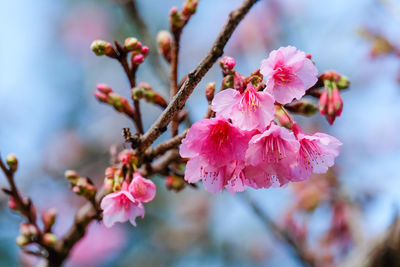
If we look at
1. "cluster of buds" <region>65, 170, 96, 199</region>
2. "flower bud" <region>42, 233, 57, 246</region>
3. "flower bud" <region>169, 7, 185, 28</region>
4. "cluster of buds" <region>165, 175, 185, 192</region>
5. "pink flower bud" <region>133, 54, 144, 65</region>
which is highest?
"flower bud" <region>169, 7, 185, 28</region>

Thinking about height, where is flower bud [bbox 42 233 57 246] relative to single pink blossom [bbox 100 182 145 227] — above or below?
below

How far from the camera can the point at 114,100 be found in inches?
64.1

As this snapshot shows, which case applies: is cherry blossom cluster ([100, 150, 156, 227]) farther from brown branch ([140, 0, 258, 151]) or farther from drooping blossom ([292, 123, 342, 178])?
drooping blossom ([292, 123, 342, 178])

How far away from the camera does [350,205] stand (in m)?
3.34

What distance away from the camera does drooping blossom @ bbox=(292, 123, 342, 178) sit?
139 cm

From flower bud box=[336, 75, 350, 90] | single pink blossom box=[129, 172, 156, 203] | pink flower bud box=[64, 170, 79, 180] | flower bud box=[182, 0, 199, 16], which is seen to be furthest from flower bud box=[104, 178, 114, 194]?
flower bud box=[336, 75, 350, 90]

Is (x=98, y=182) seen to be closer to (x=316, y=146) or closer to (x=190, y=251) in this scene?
(x=190, y=251)

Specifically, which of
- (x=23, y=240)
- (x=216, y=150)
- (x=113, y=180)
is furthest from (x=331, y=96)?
(x=23, y=240)

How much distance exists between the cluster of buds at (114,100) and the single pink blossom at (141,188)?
322 millimetres

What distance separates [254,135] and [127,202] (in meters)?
0.54

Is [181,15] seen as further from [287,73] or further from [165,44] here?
[287,73]

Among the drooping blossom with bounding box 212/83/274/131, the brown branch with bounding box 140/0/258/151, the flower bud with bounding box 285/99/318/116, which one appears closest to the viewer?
the brown branch with bounding box 140/0/258/151

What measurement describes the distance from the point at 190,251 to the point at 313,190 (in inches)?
89.6

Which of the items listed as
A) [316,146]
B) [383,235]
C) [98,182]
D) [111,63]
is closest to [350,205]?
[383,235]
